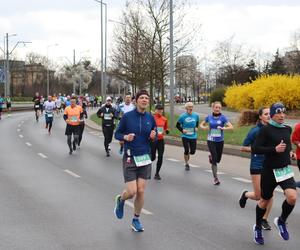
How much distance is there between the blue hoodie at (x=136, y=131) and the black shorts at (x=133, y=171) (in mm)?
127

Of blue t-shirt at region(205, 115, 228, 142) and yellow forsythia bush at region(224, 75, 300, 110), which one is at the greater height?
yellow forsythia bush at region(224, 75, 300, 110)

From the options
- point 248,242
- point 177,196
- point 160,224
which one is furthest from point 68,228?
point 177,196

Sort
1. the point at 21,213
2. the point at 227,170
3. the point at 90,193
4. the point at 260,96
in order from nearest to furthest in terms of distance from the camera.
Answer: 1. the point at 21,213
2. the point at 90,193
3. the point at 227,170
4. the point at 260,96

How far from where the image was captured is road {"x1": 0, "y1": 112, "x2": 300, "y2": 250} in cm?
662

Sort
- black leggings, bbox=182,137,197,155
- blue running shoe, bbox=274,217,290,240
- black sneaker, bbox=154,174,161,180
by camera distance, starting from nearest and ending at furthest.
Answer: blue running shoe, bbox=274,217,290,240
black sneaker, bbox=154,174,161,180
black leggings, bbox=182,137,197,155

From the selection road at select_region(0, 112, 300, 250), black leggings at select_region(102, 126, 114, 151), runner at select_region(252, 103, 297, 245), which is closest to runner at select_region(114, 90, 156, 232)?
road at select_region(0, 112, 300, 250)

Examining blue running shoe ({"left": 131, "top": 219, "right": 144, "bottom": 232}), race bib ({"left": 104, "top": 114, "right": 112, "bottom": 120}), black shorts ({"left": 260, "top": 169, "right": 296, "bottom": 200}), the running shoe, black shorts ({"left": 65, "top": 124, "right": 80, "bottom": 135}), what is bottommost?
the running shoe

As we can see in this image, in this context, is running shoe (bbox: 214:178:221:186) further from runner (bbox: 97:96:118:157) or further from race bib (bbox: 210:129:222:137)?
runner (bbox: 97:96:118:157)

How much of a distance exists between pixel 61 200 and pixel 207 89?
104 metres

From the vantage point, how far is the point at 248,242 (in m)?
6.55


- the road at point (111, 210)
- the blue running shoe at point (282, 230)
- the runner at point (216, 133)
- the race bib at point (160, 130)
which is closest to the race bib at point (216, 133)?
the runner at point (216, 133)

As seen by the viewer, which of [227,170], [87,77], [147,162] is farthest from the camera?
[87,77]

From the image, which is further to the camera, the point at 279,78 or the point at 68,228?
the point at 279,78

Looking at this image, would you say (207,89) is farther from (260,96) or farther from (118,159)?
(118,159)
